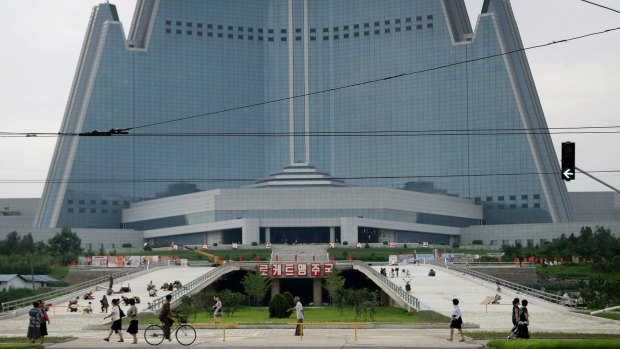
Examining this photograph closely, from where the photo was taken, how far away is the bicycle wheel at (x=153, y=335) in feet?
131

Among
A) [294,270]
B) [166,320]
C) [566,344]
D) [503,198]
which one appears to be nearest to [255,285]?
[294,270]

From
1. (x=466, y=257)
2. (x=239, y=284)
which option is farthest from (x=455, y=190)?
(x=239, y=284)

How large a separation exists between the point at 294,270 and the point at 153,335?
167 feet

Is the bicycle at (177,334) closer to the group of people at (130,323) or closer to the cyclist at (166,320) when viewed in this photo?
the cyclist at (166,320)

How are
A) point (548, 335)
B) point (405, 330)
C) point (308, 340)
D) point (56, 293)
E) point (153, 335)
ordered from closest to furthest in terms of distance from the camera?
point (153, 335)
point (308, 340)
point (548, 335)
point (405, 330)
point (56, 293)

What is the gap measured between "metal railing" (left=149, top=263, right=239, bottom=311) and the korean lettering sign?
2876mm

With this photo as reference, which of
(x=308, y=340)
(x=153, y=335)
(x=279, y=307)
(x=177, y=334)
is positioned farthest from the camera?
Result: (x=279, y=307)

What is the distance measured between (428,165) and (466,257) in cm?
6028

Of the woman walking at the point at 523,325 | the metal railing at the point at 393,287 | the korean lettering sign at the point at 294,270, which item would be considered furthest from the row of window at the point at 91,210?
the woman walking at the point at 523,325

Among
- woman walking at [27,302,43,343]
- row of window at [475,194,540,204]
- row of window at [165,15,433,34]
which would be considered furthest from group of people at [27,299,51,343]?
row of window at [165,15,433,34]

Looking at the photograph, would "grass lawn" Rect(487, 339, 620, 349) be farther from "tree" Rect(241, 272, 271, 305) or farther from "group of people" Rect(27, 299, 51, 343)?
"tree" Rect(241, 272, 271, 305)

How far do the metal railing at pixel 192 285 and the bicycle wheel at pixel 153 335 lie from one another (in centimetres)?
1842

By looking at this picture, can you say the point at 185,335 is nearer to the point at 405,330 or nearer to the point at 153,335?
the point at 153,335

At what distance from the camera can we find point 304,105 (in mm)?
185750
